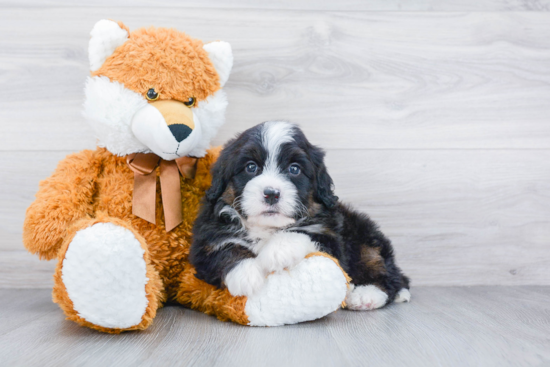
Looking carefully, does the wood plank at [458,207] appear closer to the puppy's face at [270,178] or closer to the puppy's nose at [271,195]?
the puppy's face at [270,178]

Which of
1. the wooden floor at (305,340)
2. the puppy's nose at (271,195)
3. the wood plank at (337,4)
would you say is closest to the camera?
the wooden floor at (305,340)

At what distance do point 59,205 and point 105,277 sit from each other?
0.50 metres

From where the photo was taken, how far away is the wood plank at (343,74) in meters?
2.35

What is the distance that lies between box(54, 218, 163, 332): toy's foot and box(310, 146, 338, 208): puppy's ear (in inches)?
26.6

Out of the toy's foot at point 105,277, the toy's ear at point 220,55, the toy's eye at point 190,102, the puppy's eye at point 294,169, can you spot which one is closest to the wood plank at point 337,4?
the toy's ear at point 220,55

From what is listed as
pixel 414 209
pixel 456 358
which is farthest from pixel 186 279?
pixel 414 209

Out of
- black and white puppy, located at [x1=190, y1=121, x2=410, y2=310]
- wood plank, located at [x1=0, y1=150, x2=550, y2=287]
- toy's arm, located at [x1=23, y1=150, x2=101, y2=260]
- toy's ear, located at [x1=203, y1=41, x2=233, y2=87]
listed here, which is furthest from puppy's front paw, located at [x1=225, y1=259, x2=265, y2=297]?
wood plank, located at [x1=0, y1=150, x2=550, y2=287]

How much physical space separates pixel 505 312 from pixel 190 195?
1.41 metres

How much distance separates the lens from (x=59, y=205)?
1766mm

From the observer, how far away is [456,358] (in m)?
1.37

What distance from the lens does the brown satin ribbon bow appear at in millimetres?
1887

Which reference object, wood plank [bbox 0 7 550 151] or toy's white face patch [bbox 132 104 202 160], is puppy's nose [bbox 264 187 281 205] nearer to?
toy's white face patch [bbox 132 104 202 160]

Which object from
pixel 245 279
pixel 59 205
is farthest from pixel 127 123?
pixel 245 279

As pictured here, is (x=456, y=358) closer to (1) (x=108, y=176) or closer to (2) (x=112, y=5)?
(1) (x=108, y=176)
